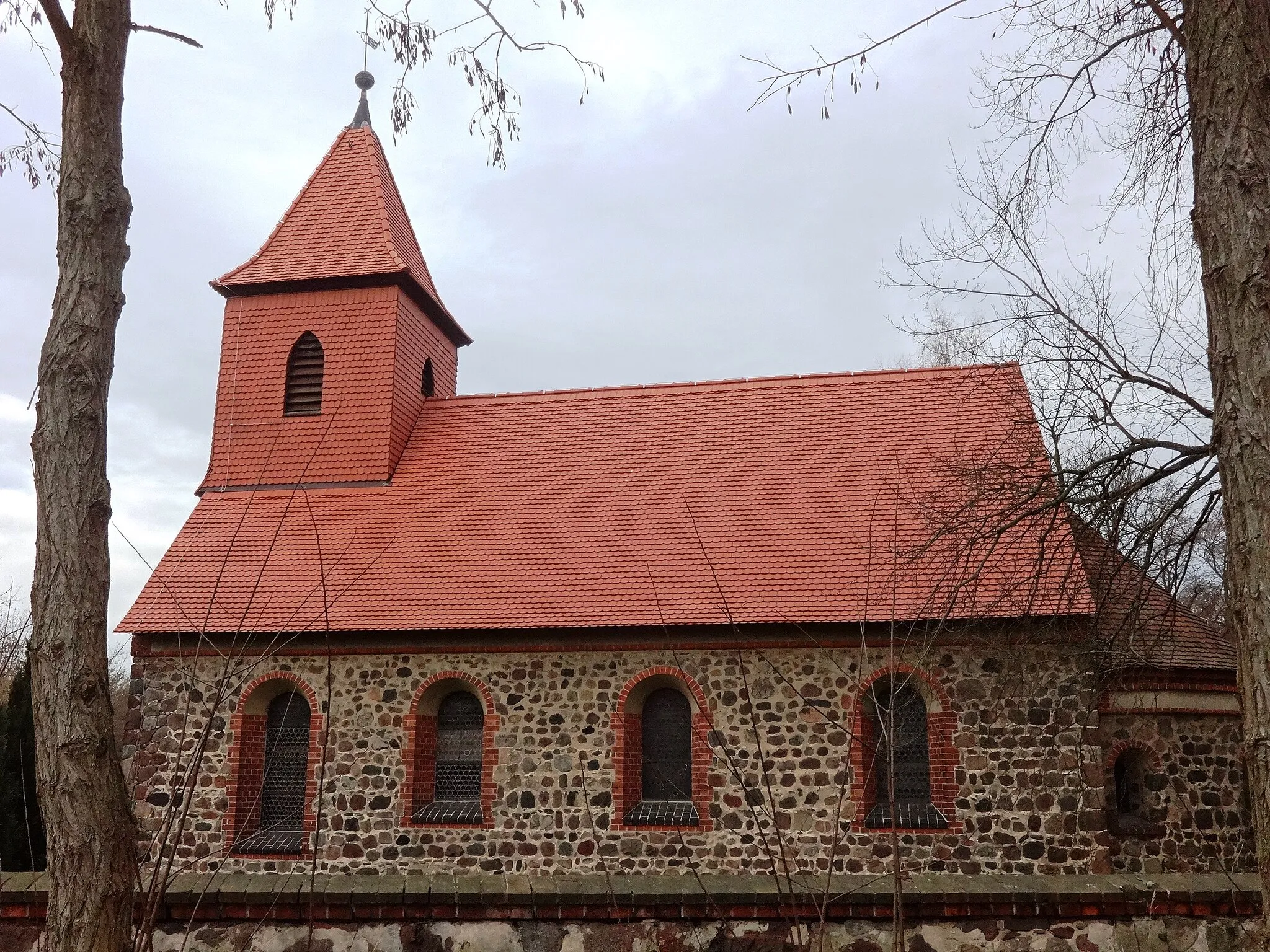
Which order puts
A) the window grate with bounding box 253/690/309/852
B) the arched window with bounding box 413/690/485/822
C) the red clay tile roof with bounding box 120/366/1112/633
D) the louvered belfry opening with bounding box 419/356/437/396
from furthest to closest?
the louvered belfry opening with bounding box 419/356/437/396
the window grate with bounding box 253/690/309/852
the arched window with bounding box 413/690/485/822
the red clay tile roof with bounding box 120/366/1112/633

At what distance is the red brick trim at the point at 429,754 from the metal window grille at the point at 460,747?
0.08 m

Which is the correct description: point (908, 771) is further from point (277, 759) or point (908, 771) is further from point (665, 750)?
point (277, 759)

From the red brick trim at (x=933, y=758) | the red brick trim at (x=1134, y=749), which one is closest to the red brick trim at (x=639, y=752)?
the red brick trim at (x=933, y=758)

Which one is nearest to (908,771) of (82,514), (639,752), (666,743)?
(666,743)

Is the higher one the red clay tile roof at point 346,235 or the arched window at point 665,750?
the red clay tile roof at point 346,235

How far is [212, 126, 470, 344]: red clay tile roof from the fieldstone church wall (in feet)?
20.9

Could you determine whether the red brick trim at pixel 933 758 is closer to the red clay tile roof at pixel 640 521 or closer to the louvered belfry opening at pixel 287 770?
the red clay tile roof at pixel 640 521

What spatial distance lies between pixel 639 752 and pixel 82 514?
27.3 feet

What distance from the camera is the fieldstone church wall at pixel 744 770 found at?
11320 mm

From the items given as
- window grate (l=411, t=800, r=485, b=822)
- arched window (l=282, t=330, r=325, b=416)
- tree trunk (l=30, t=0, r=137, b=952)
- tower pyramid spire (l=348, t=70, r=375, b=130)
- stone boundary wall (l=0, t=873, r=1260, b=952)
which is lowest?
window grate (l=411, t=800, r=485, b=822)

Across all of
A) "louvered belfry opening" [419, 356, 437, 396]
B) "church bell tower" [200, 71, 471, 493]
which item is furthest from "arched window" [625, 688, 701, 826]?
"louvered belfry opening" [419, 356, 437, 396]

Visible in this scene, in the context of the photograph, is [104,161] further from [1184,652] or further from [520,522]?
[1184,652]

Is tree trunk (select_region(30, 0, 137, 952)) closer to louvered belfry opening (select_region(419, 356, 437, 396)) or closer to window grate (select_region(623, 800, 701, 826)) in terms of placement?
window grate (select_region(623, 800, 701, 826))

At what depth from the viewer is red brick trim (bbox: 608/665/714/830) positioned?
11820 millimetres
